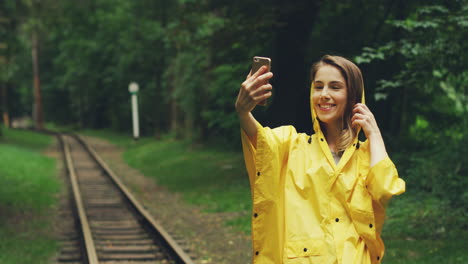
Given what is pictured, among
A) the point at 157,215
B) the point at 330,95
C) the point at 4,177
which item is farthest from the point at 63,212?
the point at 330,95

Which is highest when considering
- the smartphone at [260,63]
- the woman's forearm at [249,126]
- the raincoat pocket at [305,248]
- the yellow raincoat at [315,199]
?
the smartphone at [260,63]

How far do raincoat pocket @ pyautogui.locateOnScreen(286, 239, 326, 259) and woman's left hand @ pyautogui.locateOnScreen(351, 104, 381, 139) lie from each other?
52cm

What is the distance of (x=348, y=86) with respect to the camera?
2.58m

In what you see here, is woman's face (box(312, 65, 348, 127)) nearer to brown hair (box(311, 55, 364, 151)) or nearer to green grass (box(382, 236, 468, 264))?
brown hair (box(311, 55, 364, 151))

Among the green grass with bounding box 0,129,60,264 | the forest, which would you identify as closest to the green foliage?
the forest

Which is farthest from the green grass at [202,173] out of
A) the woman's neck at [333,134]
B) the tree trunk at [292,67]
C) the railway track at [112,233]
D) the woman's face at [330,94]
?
the woman's face at [330,94]

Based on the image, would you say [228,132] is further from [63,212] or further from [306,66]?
[63,212]

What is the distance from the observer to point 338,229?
2443 millimetres

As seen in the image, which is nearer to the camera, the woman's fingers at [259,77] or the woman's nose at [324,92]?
the woman's fingers at [259,77]

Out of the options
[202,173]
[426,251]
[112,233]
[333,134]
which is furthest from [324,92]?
[202,173]

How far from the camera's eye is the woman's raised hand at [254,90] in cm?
239

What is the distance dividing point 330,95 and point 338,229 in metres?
0.61

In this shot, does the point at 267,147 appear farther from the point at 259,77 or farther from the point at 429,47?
the point at 429,47

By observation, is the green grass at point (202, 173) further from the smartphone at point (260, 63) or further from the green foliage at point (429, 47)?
the smartphone at point (260, 63)
